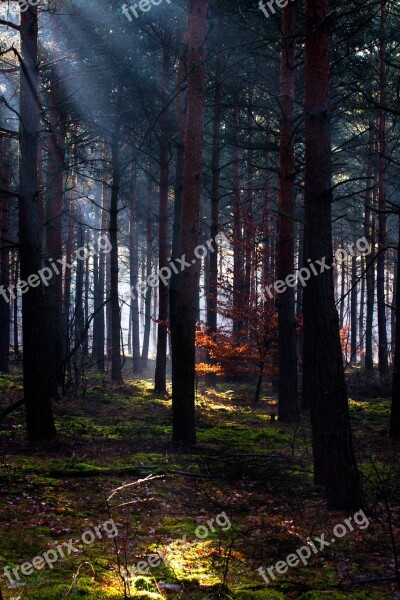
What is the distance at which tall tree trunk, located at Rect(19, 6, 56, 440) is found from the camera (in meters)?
9.49

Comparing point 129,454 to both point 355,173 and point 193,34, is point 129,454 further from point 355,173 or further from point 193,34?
point 355,173

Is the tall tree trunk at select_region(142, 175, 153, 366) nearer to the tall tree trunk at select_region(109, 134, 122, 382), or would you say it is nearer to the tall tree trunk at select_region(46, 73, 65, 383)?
the tall tree trunk at select_region(109, 134, 122, 382)

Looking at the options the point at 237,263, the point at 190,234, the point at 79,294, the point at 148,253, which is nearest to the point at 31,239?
the point at 190,234

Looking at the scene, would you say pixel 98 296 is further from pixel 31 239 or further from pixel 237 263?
pixel 31 239

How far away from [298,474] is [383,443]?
11.0ft

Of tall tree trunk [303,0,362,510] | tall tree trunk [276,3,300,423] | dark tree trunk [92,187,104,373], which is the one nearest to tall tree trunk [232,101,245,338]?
tall tree trunk [276,3,300,423]

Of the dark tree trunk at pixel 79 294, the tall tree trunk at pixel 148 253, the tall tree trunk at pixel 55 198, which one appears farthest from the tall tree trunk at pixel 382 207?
the tall tree trunk at pixel 148 253

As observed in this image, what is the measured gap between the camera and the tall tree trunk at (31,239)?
9492mm

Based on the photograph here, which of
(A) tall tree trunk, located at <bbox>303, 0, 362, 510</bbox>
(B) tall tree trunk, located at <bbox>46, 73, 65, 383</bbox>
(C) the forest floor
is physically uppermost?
(B) tall tree trunk, located at <bbox>46, 73, 65, 383</bbox>

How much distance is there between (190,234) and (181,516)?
5217 mm

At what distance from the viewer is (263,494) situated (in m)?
7.24

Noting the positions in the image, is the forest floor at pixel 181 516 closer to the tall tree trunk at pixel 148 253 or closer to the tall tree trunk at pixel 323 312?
the tall tree trunk at pixel 323 312

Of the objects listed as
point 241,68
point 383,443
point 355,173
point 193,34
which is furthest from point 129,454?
point 355,173

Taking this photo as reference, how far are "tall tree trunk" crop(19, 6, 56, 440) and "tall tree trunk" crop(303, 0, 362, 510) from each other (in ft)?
16.8
